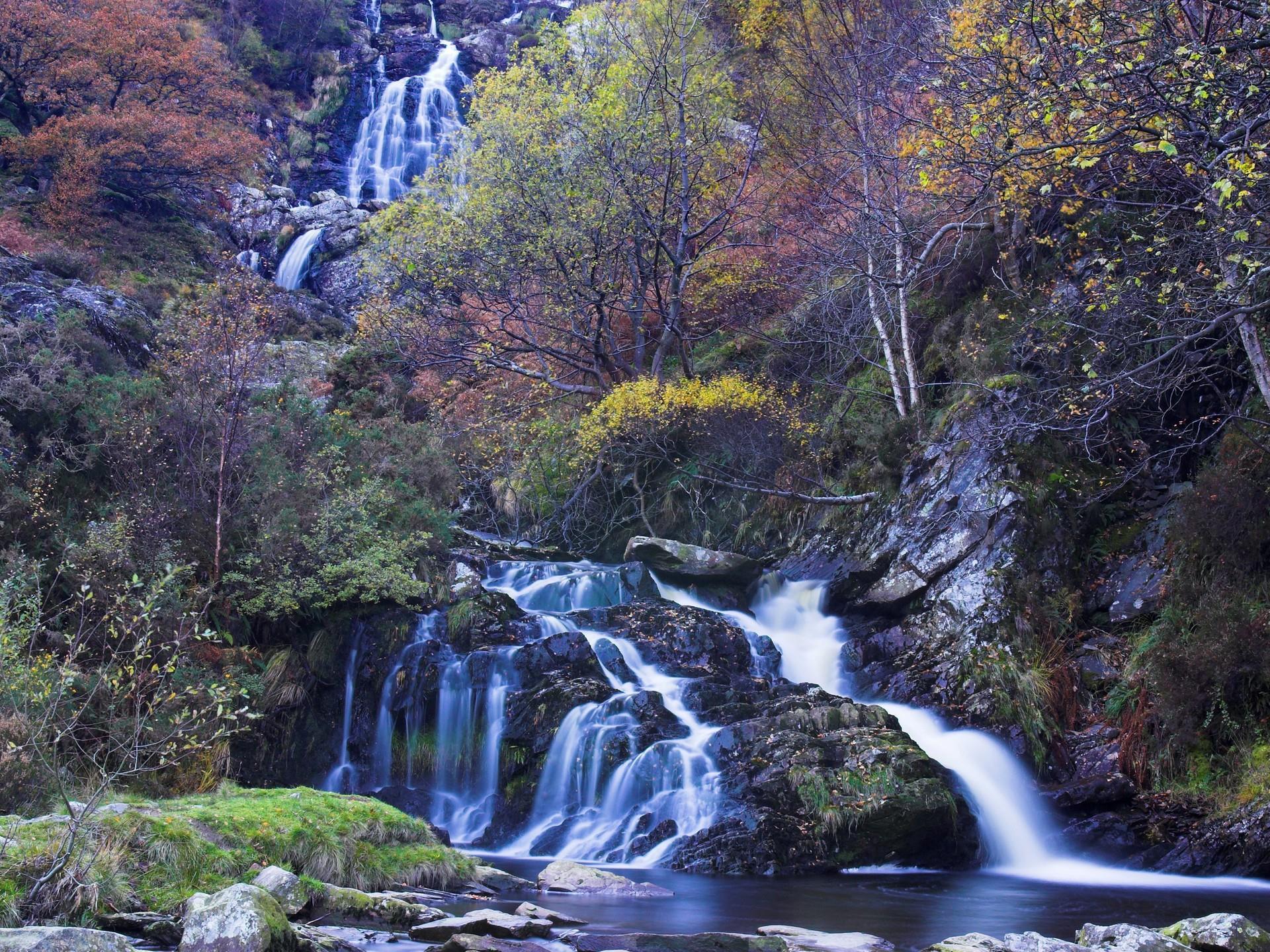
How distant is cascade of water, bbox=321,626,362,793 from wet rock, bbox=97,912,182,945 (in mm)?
6799

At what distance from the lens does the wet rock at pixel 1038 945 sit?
5586 millimetres

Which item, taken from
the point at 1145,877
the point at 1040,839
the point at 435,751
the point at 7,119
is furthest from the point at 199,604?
the point at 7,119

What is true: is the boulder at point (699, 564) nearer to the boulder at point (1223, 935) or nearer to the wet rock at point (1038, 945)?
the wet rock at point (1038, 945)

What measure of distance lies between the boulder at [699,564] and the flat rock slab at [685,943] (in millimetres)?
9567

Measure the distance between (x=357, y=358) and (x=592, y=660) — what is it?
14.5m

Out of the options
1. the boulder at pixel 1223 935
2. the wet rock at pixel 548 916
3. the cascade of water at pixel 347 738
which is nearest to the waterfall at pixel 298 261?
the cascade of water at pixel 347 738

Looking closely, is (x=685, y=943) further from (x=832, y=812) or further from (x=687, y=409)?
(x=687, y=409)

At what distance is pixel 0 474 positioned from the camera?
11.9 m

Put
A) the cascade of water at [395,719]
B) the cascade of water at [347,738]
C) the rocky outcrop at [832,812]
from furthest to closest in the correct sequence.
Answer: the cascade of water at [395,719] → the cascade of water at [347,738] → the rocky outcrop at [832,812]

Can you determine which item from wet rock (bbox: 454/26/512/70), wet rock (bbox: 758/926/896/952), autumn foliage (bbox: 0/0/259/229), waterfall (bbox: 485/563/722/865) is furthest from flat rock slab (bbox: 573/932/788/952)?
wet rock (bbox: 454/26/512/70)

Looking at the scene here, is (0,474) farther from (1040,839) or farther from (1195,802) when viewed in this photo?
(1195,802)

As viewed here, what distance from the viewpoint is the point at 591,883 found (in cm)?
867

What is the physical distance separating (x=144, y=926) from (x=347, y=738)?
24.0ft

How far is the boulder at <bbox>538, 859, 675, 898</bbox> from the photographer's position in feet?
28.1
